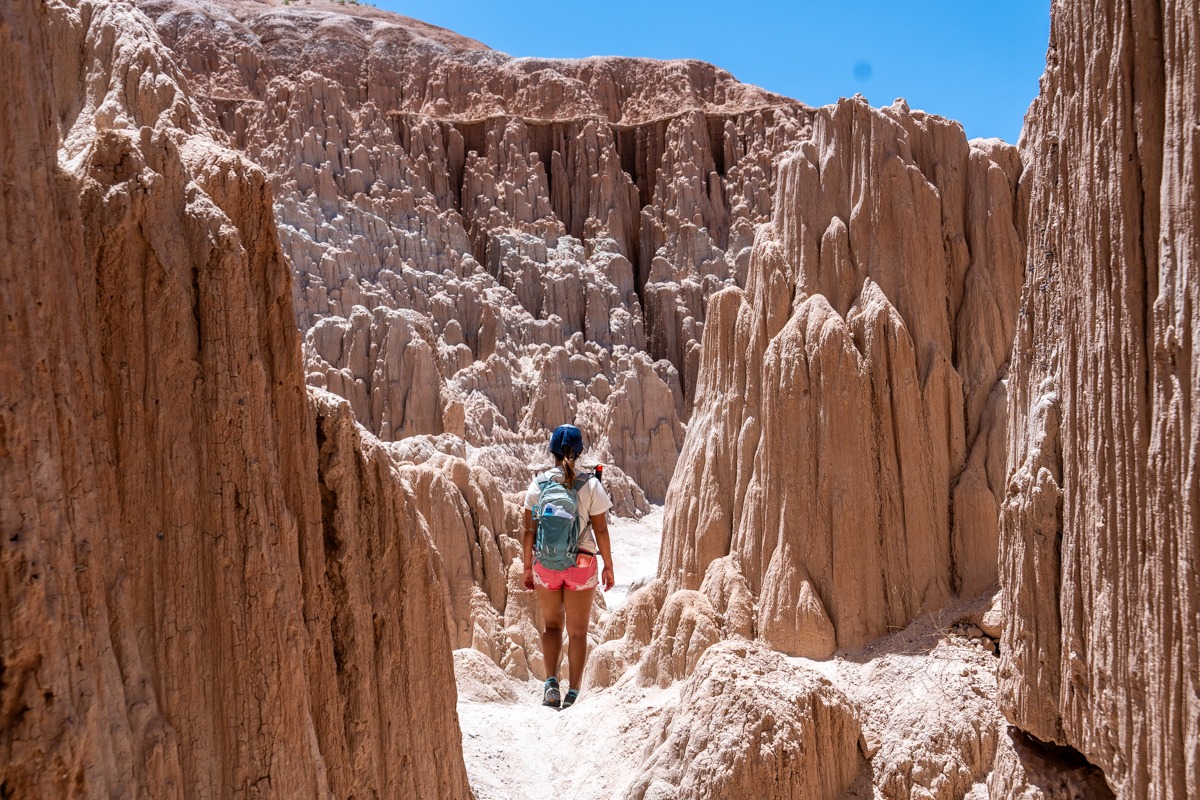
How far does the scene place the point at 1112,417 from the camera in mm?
5316

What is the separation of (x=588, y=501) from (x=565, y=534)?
294 millimetres

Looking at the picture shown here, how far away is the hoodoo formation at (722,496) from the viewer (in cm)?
399

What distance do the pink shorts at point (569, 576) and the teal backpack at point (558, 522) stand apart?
0.06 m

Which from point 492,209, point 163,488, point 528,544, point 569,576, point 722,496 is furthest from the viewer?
point 492,209

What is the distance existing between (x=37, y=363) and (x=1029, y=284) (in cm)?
616

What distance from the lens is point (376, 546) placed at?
6199 mm

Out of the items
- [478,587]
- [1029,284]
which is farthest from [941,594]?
[478,587]

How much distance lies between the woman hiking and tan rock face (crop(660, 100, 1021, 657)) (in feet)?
15.6

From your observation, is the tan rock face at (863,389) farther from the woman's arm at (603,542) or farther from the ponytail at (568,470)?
the ponytail at (568,470)

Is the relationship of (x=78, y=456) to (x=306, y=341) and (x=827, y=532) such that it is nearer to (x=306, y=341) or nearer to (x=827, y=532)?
(x=827, y=532)

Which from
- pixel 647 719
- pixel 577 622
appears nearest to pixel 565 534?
pixel 577 622

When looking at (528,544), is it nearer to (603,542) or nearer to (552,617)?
(552,617)

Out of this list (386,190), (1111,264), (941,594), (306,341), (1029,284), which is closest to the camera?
(1111,264)

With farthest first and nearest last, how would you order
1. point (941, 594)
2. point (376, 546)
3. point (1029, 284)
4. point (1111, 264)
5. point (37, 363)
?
point (941, 594) < point (1029, 284) < point (376, 546) < point (1111, 264) < point (37, 363)
